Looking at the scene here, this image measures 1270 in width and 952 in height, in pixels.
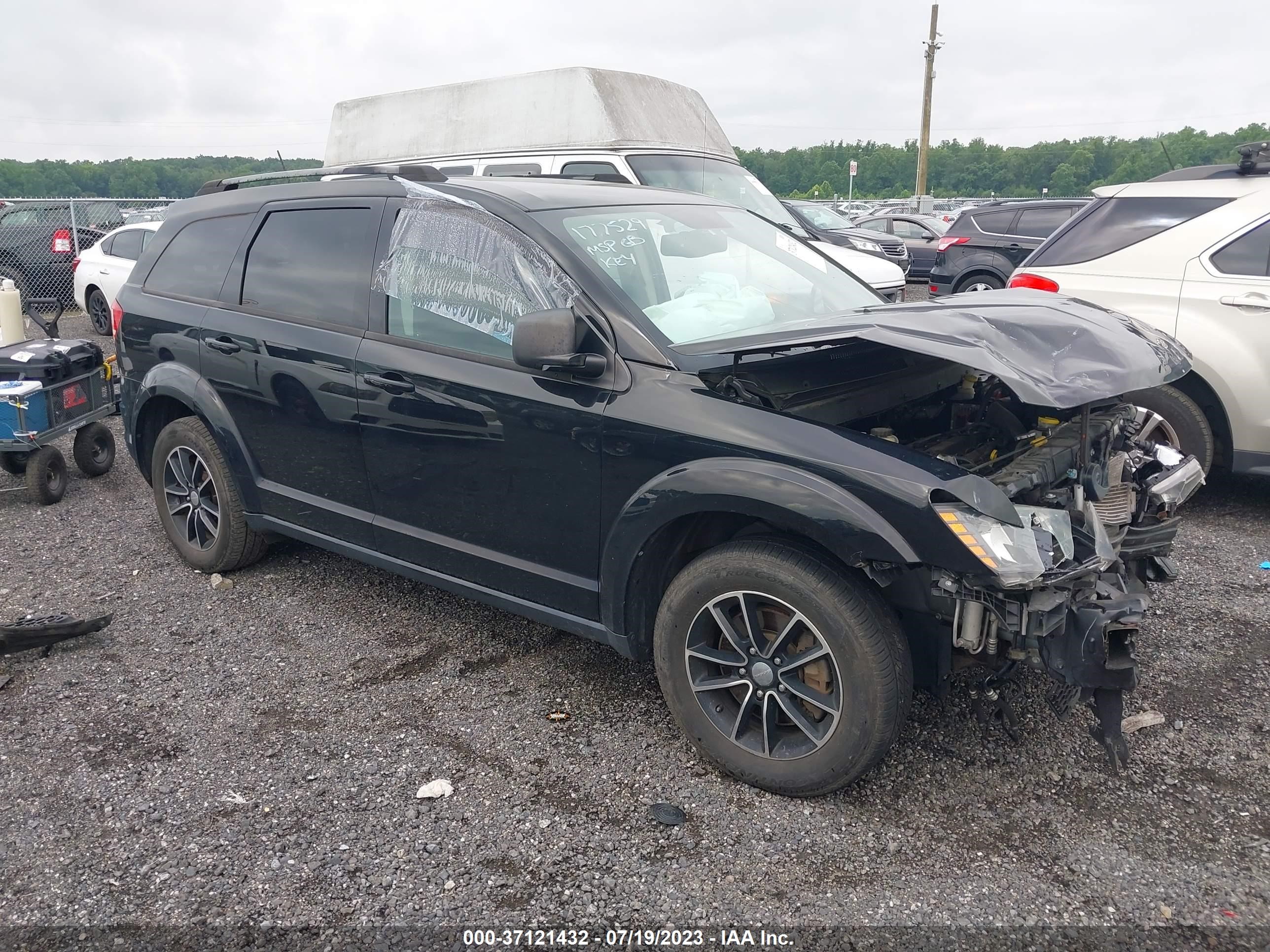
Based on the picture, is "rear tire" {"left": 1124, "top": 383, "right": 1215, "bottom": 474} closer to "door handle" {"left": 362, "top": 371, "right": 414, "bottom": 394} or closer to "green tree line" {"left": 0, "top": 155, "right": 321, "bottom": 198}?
"door handle" {"left": 362, "top": 371, "right": 414, "bottom": 394}

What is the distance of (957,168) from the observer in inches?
2741

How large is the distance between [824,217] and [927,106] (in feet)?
59.8

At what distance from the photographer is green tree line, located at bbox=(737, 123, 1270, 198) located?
2312 inches

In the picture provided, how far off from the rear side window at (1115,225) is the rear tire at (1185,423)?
1.00 m

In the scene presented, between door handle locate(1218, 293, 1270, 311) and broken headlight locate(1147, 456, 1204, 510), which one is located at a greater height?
door handle locate(1218, 293, 1270, 311)

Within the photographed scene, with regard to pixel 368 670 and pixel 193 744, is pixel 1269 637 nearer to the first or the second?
pixel 368 670

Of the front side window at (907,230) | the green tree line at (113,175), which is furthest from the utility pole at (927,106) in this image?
the green tree line at (113,175)

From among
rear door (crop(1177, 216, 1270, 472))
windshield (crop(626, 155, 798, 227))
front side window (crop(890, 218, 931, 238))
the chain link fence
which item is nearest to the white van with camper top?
windshield (crop(626, 155, 798, 227))

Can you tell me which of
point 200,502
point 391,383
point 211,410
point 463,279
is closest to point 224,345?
point 211,410

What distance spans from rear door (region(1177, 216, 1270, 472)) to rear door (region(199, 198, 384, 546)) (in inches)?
176

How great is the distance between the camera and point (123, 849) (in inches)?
111

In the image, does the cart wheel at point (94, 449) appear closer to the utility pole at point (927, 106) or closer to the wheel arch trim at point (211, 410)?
the wheel arch trim at point (211, 410)

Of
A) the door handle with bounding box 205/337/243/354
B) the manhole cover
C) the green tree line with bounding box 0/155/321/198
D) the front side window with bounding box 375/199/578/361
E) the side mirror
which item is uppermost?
the green tree line with bounding box 0/155/321/198

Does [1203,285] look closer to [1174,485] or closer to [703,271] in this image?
[1174,485]
